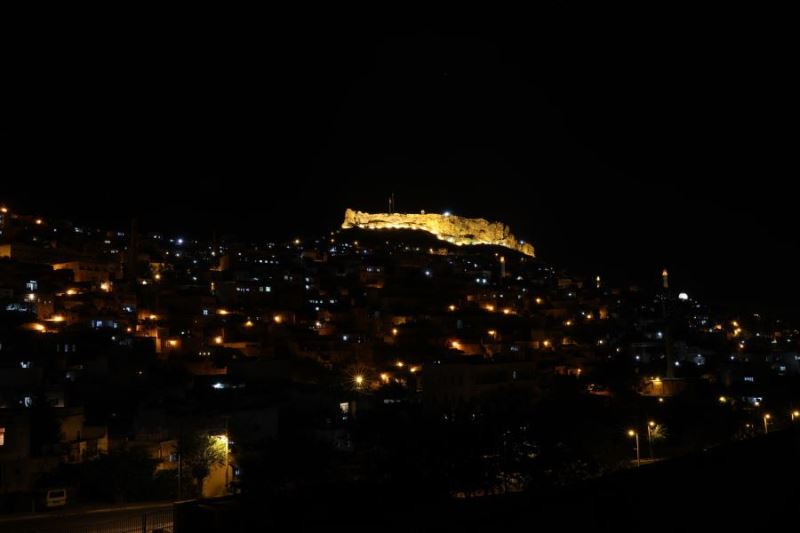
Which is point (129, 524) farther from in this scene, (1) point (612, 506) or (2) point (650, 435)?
(2) point (650, 435)

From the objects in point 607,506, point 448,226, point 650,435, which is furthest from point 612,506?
point 448,226

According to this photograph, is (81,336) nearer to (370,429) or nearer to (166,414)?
(166,414)

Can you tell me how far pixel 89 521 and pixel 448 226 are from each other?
8483 cm

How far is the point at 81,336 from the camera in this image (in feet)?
89.5

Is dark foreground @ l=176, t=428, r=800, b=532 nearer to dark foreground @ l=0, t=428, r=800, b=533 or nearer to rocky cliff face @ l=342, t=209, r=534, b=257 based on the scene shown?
dark foreground @ l=0, t=428, r=800, b=533

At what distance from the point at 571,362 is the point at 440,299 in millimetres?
14114

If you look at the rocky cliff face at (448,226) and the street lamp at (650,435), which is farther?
the rocky cliff face at (448,226)

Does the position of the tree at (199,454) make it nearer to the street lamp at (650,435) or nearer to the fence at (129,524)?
the fence at (129,524)

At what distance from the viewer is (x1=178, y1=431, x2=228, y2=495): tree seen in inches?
658

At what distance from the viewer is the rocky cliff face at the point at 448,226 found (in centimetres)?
9544

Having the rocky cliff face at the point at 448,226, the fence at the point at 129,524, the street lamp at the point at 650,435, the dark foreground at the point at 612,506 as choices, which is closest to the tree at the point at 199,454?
the fence at the point at 129,524

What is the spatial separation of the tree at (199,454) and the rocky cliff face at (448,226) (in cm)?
7687

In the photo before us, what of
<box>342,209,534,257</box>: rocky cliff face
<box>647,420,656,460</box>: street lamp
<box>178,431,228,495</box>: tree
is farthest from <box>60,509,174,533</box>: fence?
<box>342,209,534,257</box>: rocky cliff face

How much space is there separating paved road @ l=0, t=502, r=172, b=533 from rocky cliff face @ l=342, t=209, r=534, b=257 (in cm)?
8153
